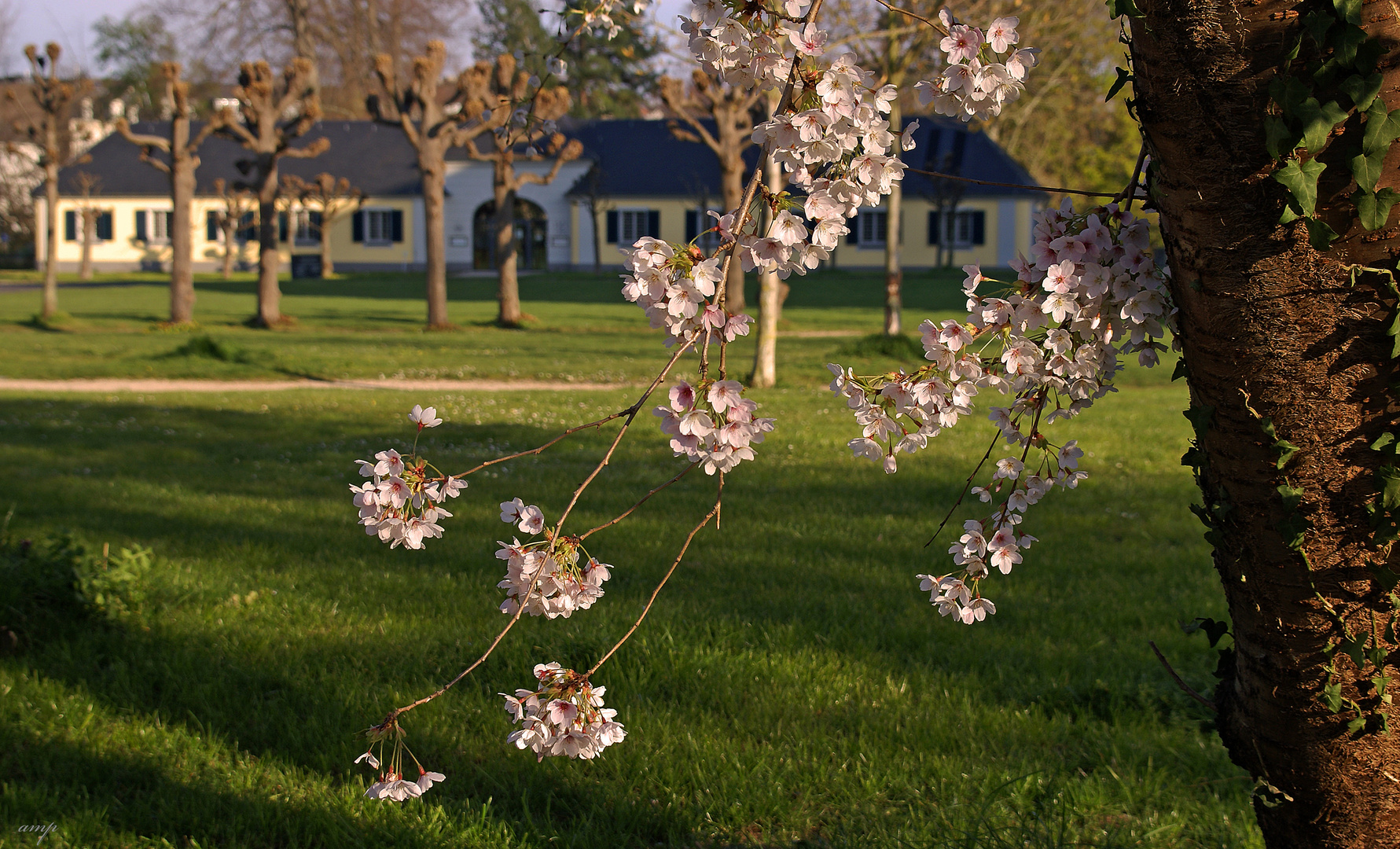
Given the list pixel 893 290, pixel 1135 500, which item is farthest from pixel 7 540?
pixel 893 290

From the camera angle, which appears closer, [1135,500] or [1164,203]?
[1164,203]

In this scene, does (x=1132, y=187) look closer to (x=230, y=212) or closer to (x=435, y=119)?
(x=435, y=119)

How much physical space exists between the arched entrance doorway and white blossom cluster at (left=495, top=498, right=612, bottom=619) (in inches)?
1801

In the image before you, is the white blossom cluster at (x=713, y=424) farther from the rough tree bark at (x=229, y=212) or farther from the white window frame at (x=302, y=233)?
the white window frame at (x=302, y=233)

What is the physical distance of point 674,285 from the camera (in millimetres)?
1305

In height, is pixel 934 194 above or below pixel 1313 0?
above

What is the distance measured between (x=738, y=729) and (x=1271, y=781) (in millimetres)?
1664

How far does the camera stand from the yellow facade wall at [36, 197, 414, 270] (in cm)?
4644

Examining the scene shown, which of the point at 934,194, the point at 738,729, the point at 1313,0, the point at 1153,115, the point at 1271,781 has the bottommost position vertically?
the point at 738,729

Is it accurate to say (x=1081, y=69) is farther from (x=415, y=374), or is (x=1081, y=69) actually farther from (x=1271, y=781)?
(x=1271, y=781)

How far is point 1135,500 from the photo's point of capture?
251 inches

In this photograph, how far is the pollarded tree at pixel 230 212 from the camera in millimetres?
43219

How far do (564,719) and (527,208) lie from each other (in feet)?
151

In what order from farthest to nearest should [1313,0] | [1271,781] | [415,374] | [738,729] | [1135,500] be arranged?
[415,374] < [1135,500] < [738,729] < [1271,781] < [1313,0]
